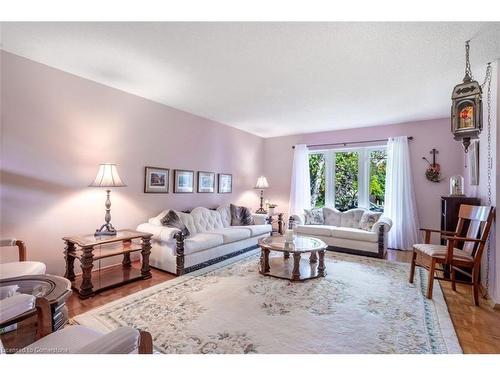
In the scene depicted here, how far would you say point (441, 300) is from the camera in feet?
8.51

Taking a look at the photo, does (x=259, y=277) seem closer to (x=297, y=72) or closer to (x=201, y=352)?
(x=201, y=352)

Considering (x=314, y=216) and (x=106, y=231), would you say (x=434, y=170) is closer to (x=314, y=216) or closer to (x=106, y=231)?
(x=314, y=216)

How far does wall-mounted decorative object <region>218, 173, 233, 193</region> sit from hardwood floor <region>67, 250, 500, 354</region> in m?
2.31

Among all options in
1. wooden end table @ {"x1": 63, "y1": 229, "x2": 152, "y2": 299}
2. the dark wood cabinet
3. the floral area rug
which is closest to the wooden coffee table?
the floral area rug

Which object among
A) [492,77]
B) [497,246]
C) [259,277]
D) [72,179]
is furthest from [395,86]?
[72,179]

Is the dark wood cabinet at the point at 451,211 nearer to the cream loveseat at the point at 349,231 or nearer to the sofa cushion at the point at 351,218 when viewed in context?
the cream loveseat at the point at 349,231

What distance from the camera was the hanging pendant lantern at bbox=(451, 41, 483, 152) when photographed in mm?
2207

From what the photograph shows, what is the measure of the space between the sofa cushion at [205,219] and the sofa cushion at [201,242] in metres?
0.35

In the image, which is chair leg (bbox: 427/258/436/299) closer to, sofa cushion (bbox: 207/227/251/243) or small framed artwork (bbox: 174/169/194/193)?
sofa cushion (bbox: 207/227/251/243)

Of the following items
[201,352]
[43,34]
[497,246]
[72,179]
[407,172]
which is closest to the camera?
[201,352]

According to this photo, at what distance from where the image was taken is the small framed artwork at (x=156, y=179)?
3.84 m

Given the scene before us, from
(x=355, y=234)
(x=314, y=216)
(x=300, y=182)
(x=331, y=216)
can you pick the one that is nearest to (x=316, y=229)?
(x=314, y=216)

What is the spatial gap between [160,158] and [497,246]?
14.2 feet

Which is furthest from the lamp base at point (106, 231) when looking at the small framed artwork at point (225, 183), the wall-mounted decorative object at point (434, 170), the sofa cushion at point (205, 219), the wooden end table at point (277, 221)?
the wall-mounted decorative object at point (434, 170)
